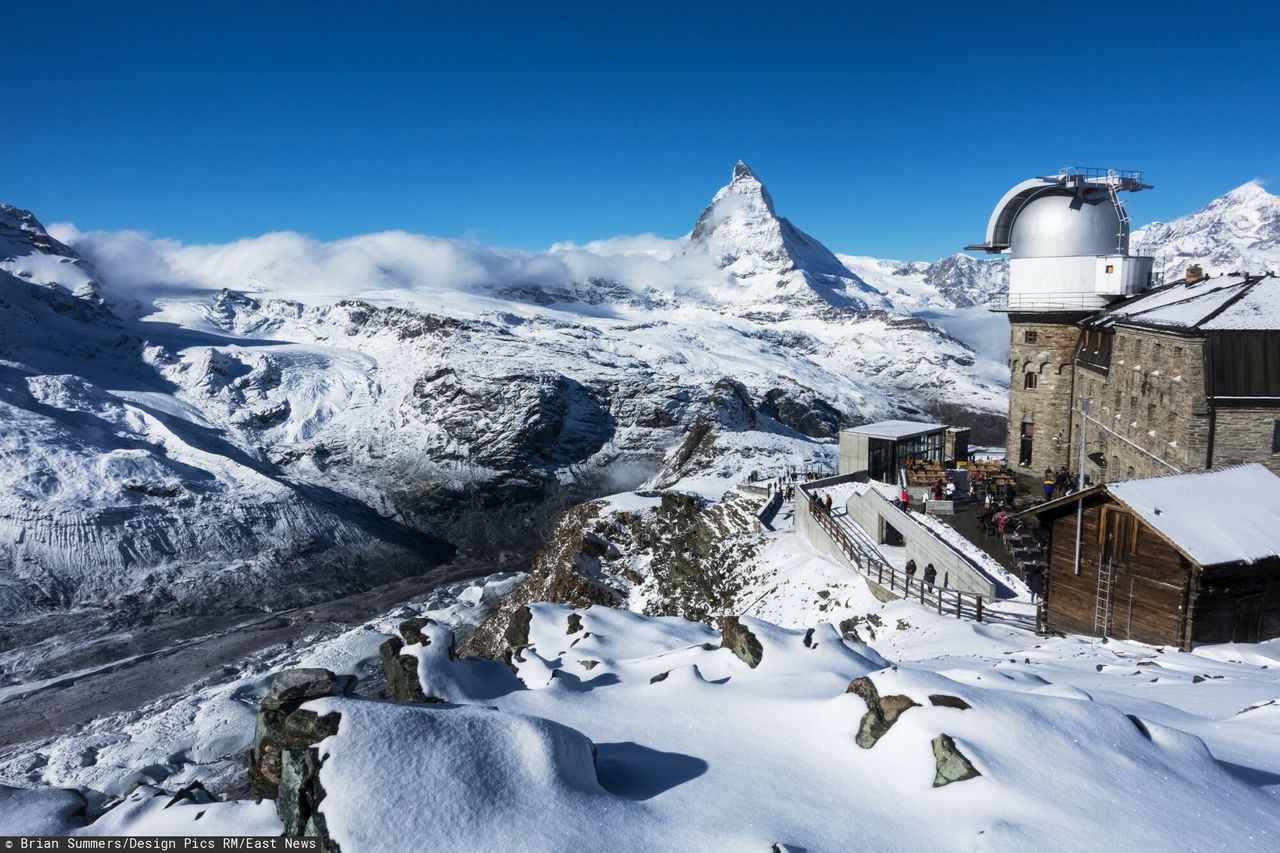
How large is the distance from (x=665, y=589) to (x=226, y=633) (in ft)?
162

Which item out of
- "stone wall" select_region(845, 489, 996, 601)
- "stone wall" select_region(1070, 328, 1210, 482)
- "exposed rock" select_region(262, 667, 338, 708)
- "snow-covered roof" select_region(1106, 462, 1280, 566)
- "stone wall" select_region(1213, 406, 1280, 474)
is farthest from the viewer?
"stone wall" select_region(845, 489, 996, 601)

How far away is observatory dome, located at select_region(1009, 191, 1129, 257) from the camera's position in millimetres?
33156

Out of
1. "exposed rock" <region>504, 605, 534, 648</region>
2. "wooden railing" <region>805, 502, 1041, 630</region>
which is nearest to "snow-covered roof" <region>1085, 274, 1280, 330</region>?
"wooden railing" <region>805, 502, 1041, 630</region>

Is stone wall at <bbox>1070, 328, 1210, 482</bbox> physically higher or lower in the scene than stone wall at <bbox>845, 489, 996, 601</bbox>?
higher

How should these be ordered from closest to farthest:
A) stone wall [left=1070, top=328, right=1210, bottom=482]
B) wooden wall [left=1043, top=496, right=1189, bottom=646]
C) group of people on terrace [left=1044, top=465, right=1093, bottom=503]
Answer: wooden wall [left=1043, top=496, right=1189, bottom=646] → stone wall [left=1070, top=328, right=1210, bottom=482] → group of people on terrace [left=1044, top=465, right=1093, bottom=503]

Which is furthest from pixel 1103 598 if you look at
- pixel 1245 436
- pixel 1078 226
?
pixel 1078 226

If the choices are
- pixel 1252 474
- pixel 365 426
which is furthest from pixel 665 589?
pixel 365 426

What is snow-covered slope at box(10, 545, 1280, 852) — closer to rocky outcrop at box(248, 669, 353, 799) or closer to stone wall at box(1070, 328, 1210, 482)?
rocky outcrop at box(248, 669, 353, 799)

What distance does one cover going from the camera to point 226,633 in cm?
6681

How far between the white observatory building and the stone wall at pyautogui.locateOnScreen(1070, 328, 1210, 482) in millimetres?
1985

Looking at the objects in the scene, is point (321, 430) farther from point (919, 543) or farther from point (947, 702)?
point (947, 702)

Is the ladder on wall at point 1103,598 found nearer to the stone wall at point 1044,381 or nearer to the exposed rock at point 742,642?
the exposed rock at point 742,642

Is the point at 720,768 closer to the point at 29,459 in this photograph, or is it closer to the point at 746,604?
the point at 746,604

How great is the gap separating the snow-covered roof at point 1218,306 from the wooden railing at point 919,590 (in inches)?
433
